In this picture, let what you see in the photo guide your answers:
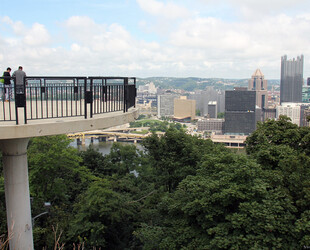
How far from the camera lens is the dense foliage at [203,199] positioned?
818 cm

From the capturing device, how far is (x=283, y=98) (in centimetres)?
19725

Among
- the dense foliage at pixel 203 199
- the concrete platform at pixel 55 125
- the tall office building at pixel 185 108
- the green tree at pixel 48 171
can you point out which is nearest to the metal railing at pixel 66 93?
the concrete platform at pixel 55 125

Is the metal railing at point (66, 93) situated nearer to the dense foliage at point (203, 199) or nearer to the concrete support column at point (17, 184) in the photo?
the concrete support column at point (17, 184)

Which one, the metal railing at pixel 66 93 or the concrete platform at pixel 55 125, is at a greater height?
the metal railing at pixel 66 93

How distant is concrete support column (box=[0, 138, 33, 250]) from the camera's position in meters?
6.72

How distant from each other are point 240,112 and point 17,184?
122727 millimetres

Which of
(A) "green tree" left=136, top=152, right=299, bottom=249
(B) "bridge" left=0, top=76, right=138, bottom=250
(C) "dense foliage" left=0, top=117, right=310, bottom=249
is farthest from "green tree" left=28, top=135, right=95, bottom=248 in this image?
(B) "bridge" left=0, top=76, right=138, bottom=250

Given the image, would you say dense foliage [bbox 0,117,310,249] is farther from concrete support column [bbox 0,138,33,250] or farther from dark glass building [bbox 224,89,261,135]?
dark glass building [bbox 224,89,261,135]

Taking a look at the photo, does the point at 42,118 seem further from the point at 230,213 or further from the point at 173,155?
the point at 173,155

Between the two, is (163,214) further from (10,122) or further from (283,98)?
(283,98)

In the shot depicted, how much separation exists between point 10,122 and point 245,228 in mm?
5818

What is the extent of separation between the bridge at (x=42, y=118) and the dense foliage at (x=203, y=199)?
369 cm

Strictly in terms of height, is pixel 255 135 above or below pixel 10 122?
below

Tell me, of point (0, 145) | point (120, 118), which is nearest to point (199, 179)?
point (120, 118)
